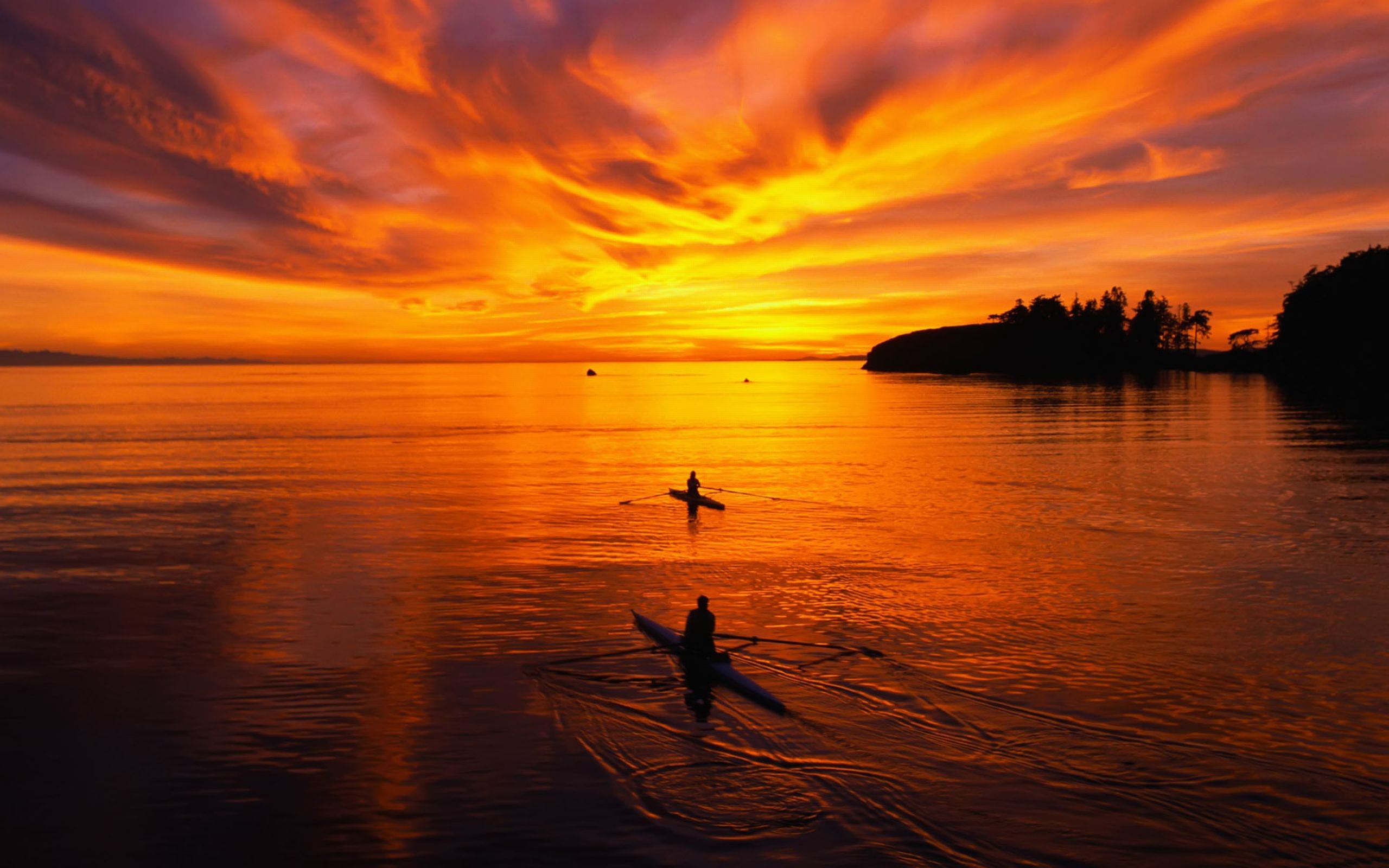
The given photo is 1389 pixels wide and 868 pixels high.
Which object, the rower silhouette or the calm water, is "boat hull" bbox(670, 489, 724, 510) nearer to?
the calm water

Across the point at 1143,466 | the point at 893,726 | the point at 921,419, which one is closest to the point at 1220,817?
the point at 893,726

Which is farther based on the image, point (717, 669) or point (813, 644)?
point (813, 644)

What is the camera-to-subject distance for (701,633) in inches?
952

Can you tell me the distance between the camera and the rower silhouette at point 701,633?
78.8ft

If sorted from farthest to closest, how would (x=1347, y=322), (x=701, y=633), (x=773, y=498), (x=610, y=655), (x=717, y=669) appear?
(x=1347, y=322) < (x=773, y=498) < (x=610, y=655) < (x=701, y=633) < (x=717, y=669)

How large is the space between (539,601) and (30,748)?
1519 cm

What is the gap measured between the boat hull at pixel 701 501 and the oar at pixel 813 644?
25.4m

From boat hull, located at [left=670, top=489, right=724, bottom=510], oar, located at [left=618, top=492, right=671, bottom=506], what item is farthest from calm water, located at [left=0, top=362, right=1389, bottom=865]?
boat hull, located at [left=670, top=489, right=724, bottom=510]

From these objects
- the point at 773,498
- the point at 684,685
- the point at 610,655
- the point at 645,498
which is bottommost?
the point at 684,685

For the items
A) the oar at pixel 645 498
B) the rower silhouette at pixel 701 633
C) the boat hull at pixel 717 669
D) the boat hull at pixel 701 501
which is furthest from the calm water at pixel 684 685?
the boat hull at pixel 701 501

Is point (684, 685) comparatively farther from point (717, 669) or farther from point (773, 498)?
point (773, 498)

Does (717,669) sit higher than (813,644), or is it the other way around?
(717,669)

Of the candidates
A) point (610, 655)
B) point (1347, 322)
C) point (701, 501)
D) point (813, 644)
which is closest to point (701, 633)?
point (610, 655)

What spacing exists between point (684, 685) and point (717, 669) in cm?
99
